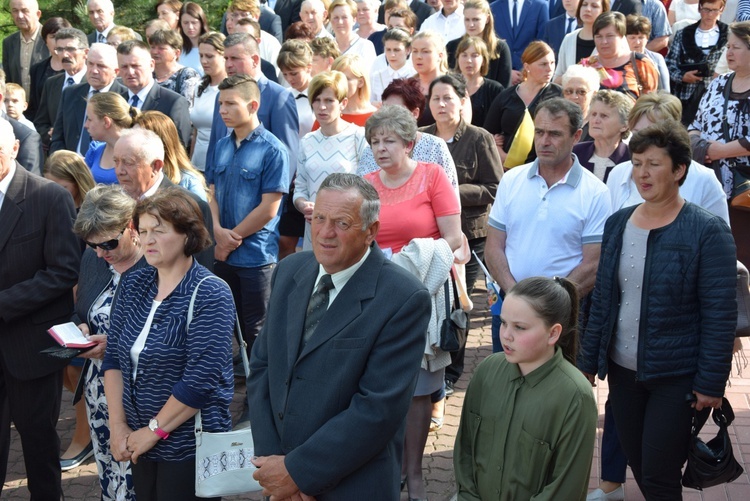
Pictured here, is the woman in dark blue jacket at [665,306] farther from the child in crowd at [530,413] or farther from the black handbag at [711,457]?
the child in crowd at [530,413]

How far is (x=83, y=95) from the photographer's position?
778 cm

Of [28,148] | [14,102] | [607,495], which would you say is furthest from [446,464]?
[14,102]

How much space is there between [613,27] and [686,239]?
4.09m

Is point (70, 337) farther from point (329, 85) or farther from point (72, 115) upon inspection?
point (72, 115)

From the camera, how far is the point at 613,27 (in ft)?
25.3

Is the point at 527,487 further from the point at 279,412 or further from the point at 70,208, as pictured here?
the point at 70,208

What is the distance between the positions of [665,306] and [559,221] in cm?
88

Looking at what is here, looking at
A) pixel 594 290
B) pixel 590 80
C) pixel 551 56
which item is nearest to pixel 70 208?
pixel 594 290

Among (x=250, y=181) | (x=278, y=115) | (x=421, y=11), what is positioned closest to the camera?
(x=250, y=181)

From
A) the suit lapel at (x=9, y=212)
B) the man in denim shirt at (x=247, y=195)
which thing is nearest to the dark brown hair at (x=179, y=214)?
the suit lapel at (x=9, y=212)

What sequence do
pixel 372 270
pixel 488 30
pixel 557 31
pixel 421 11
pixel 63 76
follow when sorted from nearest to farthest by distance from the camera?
pixel 372 270 < pixel 63 76 < pixel 488 30 < pixel 557 31 < pixel 421 11

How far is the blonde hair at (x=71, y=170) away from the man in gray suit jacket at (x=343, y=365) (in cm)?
282

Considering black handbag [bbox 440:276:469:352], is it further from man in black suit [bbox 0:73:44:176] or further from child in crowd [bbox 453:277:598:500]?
man in black suit [bbox 0:73:44:176]

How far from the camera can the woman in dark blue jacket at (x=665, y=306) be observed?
160 inches
